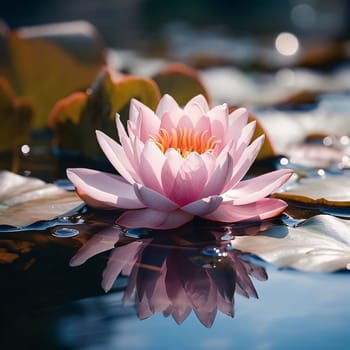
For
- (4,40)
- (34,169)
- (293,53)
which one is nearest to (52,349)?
(34,169)

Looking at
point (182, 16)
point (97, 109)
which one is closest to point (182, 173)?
point (97, 109)

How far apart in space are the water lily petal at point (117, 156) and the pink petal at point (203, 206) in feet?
0.32

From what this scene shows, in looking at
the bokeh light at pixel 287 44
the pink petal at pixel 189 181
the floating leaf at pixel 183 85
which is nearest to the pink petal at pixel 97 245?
the pink petal at pixel 189 181

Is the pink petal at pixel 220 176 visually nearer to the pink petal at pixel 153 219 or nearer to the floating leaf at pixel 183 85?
the pink petal at pixel 153 219

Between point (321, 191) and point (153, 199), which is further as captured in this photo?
point (321, 191)

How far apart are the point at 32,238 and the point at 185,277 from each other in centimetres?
27

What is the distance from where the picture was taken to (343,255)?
3.25 ft

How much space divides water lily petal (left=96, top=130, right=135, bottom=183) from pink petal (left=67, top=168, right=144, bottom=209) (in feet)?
0.10

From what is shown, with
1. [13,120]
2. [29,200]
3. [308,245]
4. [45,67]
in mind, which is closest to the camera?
[308,245]

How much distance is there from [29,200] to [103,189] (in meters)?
0.16

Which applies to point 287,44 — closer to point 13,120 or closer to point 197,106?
point 13,120

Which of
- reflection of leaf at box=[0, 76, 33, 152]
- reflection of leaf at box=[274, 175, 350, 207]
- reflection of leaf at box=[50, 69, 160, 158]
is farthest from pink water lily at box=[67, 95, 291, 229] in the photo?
reflection of leaf at box=[0, 76, 33, 152]

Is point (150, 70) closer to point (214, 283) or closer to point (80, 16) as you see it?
point (214, 283)

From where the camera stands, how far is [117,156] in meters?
1.15
